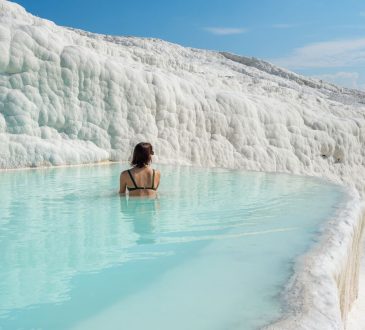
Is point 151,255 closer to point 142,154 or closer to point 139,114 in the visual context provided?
point 142,154

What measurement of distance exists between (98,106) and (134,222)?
6.20 m

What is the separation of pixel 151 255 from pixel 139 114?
25.3 ft

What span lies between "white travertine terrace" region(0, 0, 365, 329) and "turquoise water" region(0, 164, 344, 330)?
1.14m

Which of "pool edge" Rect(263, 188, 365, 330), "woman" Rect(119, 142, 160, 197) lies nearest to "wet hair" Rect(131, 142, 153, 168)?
"woman" Rect(119, 142, 160, 197)

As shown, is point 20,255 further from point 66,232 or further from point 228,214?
point 228,214

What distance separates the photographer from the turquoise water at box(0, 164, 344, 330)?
2.43 meters

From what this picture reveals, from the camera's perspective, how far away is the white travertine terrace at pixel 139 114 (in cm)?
921

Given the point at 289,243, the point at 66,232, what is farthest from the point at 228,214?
the point at 66,232

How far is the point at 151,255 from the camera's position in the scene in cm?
330

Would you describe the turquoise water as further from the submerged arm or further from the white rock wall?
the white rock wall

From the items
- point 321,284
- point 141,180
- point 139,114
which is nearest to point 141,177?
point 141,180

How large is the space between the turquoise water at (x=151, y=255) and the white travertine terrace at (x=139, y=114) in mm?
1141

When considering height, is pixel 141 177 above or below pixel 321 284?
above

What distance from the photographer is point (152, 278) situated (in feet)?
9.50
